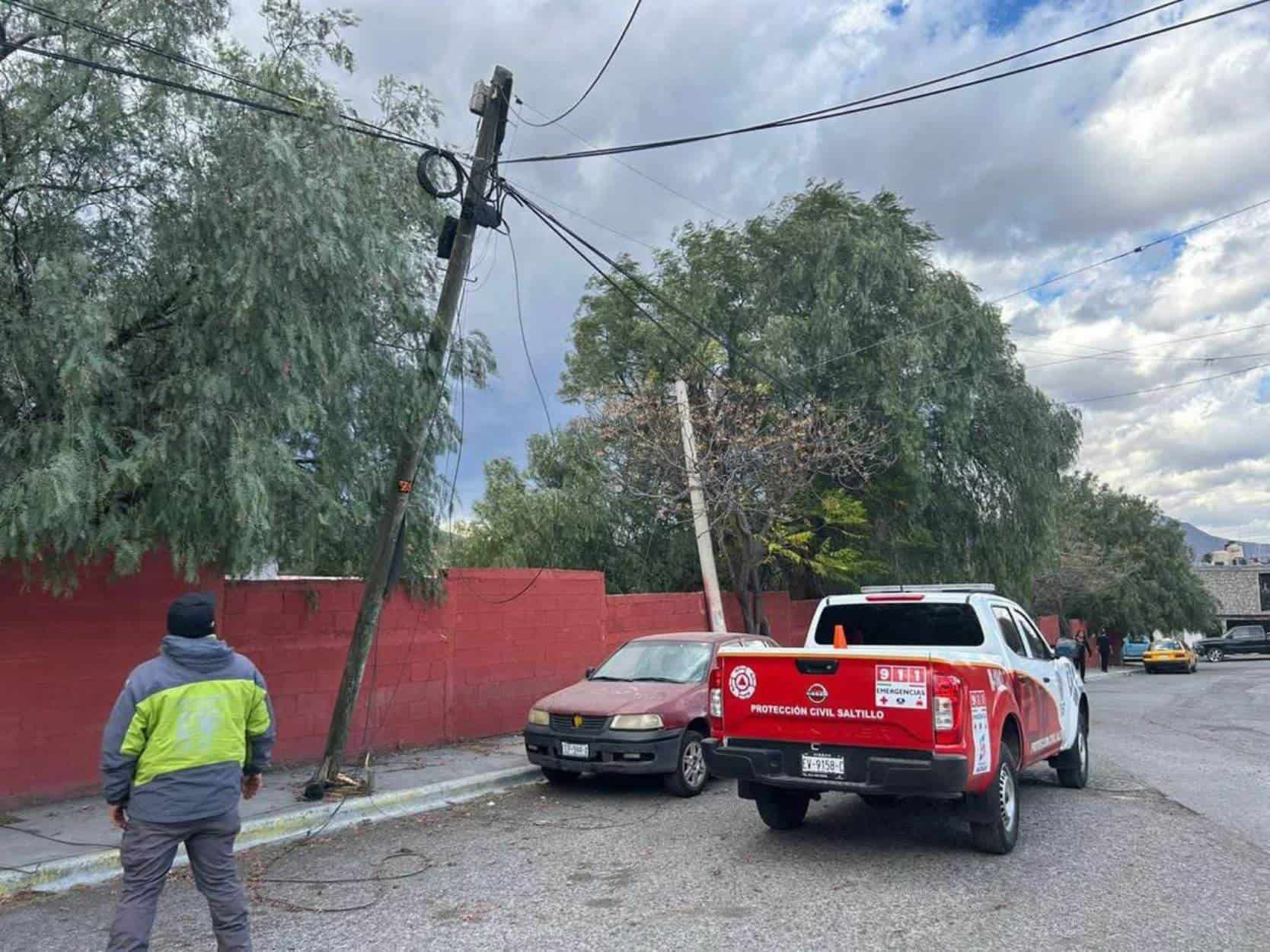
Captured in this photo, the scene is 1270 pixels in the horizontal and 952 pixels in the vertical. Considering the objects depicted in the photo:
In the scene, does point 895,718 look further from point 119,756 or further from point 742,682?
point 119,756

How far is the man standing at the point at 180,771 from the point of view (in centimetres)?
426

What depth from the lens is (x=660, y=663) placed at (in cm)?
1066

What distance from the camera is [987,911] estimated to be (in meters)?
5.55

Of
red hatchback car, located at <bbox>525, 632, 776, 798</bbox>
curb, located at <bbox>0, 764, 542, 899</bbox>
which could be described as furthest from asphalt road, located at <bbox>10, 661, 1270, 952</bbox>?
red hatchback car, located at <bbox>525, 632, 776, 798</bbox>

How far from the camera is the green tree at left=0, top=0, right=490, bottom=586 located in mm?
7023

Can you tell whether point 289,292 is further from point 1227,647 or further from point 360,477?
point 1227,647

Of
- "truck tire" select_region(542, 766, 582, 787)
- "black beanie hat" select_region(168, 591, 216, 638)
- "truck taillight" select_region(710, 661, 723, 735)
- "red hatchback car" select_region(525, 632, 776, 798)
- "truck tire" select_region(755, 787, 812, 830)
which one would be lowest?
"truck tire" select_region(542, 766, 582, 787)

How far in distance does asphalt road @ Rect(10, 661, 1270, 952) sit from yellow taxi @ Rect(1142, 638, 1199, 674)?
30009mm

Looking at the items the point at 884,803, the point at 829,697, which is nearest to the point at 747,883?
the point at 829,697

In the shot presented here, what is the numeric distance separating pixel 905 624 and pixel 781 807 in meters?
1.96

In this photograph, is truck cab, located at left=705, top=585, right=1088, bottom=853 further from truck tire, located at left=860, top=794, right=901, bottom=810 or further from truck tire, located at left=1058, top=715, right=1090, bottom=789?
truck tire, located at left=1058, top=715, right=1090, bottom=789

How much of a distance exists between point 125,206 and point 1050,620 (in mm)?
38194

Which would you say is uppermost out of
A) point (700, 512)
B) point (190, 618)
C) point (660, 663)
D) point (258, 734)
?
point (700, 512)


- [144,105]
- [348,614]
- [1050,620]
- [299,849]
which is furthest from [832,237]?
[1050,620]
